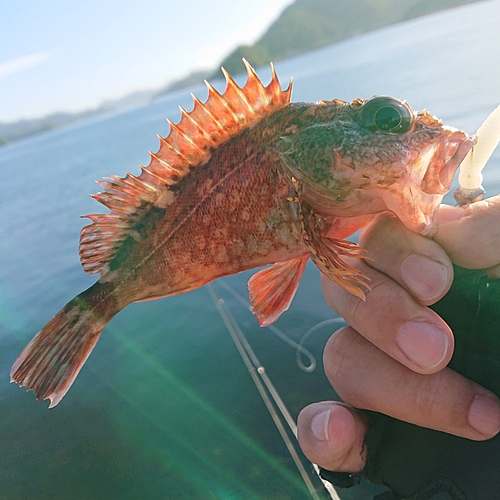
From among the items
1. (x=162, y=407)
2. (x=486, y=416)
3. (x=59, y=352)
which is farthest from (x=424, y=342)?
(x=162, y=407)

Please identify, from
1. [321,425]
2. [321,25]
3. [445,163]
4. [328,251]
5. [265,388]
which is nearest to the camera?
[445,163]

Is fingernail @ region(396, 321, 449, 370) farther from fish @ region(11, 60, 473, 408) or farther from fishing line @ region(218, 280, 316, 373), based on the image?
fishing line @ region(218, 280, 316, 373)

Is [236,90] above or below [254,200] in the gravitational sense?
above

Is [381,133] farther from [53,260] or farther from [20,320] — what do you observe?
[53,260]

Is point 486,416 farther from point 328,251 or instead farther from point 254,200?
point 254,200

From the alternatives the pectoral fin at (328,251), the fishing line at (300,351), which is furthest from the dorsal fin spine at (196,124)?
the fishing line at (300,351)

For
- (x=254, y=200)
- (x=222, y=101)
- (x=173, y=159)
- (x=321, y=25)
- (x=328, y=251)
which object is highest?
(x=222, y=101)

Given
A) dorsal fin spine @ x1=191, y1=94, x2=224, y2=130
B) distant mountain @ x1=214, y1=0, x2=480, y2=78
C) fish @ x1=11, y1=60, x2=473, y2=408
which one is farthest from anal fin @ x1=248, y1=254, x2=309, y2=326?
distant mountain @ x1=214, y1=0, x2=480, y2=78
